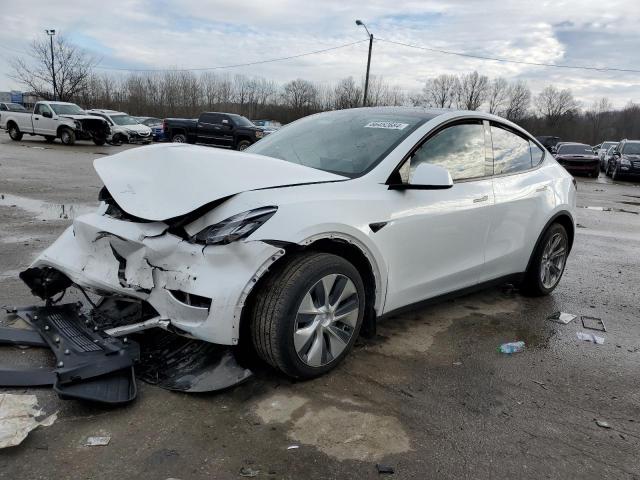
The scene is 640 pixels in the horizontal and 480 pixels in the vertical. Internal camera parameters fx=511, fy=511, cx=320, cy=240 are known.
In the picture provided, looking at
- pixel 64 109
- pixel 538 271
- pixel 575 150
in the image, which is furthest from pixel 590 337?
pixel 64 109

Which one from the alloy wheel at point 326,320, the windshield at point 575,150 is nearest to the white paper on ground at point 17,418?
the alloy wheel at point 326,320

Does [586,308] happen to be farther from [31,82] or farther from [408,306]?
[31,82]

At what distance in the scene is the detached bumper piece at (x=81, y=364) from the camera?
265 centimetres

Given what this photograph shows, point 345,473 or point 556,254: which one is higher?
point 556,254

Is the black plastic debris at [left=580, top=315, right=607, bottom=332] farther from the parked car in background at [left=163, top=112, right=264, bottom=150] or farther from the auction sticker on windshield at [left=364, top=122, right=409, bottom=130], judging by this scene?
the parked car in background at [left=163, top=112, right=264, bottom=150]

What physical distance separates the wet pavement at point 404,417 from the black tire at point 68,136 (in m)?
21.6

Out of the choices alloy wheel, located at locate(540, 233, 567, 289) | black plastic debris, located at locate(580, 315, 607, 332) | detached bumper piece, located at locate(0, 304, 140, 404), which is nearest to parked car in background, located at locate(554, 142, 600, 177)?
alloy wheel, located at locate(540, 233, 567, 289)

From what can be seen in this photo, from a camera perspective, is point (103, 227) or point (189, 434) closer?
point (189, 434)

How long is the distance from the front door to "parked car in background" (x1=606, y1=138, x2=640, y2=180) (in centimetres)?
2139

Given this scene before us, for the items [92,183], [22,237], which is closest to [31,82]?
[92,183]

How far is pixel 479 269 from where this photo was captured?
4102mm

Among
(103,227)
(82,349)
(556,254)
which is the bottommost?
(82,349)

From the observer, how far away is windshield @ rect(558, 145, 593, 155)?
80.2 feet

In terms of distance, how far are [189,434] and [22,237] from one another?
493 cm
